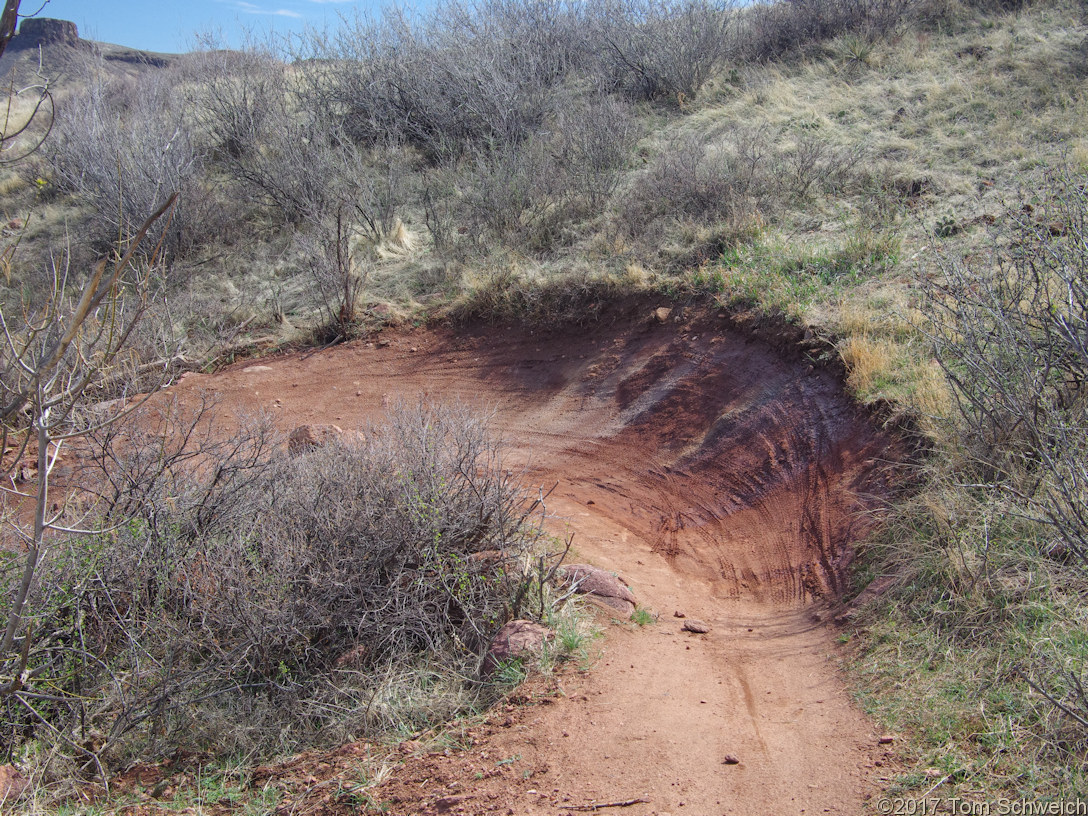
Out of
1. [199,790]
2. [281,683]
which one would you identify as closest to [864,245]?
[281,683]

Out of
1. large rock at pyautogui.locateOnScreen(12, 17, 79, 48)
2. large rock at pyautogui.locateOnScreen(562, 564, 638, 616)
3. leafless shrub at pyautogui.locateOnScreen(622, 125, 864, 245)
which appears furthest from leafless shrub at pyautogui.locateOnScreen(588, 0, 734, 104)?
large rock at pyautogui.locateOnScreen(12, 17, 79, 48)

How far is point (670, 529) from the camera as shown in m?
6.03

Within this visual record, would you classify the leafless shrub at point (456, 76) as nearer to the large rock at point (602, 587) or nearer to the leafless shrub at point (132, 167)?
the leafless shrub at point (132, 167)

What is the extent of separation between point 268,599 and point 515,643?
1.39 meters

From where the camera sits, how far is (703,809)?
2.95 meters

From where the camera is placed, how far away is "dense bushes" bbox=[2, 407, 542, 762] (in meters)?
3.85

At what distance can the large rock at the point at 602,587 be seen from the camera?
4.55 metres

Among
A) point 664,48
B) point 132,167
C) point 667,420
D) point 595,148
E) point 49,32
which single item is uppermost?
point 49,32

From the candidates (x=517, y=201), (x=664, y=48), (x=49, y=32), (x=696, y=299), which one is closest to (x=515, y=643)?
(x=696, y=299)

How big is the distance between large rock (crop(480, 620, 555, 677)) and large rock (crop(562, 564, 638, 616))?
1.68 feet

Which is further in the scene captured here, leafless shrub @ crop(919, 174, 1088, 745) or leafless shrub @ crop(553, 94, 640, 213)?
leafless shrub @ crop(553, 94, 640, 213)

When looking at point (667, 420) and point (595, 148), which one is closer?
point (667, 420)

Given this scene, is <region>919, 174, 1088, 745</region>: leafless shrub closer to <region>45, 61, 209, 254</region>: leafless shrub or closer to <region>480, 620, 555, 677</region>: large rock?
<region>480, 620, 555, 677</region>: large rock

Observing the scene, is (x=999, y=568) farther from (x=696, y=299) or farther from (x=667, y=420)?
(x=696, y=299)
